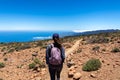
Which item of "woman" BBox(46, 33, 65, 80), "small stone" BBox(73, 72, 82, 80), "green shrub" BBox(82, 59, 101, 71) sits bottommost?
"small stone" BBox(73, 72, 82, 80)

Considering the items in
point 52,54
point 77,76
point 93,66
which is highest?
point 52,54

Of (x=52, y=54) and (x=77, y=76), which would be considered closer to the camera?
(x=52, y=54)

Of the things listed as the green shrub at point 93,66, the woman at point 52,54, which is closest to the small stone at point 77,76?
the green shrub at point 93,66

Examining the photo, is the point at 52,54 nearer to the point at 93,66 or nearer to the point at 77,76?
the point at 77,76

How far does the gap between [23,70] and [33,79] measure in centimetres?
335

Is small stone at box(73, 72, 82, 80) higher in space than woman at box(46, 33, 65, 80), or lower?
lower

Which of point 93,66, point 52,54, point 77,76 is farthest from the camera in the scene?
point 93,66

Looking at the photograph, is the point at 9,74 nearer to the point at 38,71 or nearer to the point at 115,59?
the point at 38,71

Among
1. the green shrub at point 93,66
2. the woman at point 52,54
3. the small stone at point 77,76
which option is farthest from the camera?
the green shrub at point 93,66

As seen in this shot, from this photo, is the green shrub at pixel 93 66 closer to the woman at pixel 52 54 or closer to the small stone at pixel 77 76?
the small stone at pixel 77 76

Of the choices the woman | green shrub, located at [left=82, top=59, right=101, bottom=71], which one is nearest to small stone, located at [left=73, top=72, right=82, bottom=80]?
green shrub, located at [left=82, top=59, right=101, bottom=71]

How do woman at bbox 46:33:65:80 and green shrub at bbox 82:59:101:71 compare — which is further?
green shrub at bbox 82:59:101:71

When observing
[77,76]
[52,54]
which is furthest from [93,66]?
[52,54]

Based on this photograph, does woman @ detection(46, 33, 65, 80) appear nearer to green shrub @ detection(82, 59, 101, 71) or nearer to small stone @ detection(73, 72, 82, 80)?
small stone @ detection(73, 72, 82, 80)
